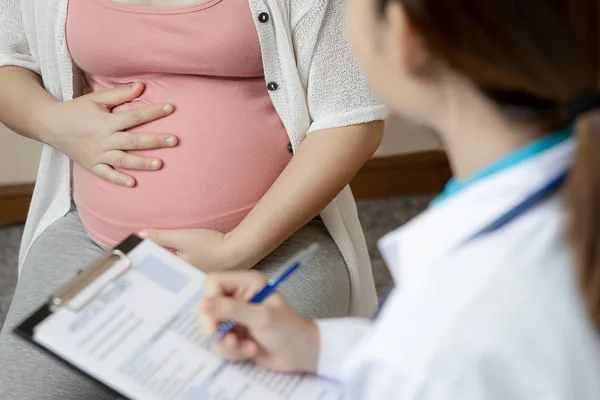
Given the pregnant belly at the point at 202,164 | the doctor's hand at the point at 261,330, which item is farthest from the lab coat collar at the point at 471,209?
the pregnant belly at the point at 202,164

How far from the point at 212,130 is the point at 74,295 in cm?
31

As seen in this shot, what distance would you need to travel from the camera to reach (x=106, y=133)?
93 cm

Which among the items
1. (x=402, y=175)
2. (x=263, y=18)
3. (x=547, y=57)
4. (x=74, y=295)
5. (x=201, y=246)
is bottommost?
(x=402, y=175)

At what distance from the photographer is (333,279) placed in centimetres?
91

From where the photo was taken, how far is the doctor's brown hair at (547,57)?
45 cm

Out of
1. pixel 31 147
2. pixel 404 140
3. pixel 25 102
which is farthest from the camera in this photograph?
pixel 404 140

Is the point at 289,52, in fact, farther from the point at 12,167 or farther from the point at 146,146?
the point at 12,167

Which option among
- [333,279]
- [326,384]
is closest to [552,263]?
[326,384]

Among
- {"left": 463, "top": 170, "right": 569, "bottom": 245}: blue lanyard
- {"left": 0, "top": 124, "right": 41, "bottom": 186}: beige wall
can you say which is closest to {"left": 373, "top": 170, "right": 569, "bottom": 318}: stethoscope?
{"left": 463, "top": 170, "right": 569, "bottom": 245}: blue lanyard

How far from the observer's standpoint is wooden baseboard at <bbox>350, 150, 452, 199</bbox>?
1.80 m

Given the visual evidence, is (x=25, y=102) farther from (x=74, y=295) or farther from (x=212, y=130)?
(x=74, y=295)

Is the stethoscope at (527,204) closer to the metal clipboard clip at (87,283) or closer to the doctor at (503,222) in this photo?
the doctor at (503,222)

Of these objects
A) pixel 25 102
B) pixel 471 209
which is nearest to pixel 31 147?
pixel 25 102

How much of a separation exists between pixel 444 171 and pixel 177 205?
3.51 ft
